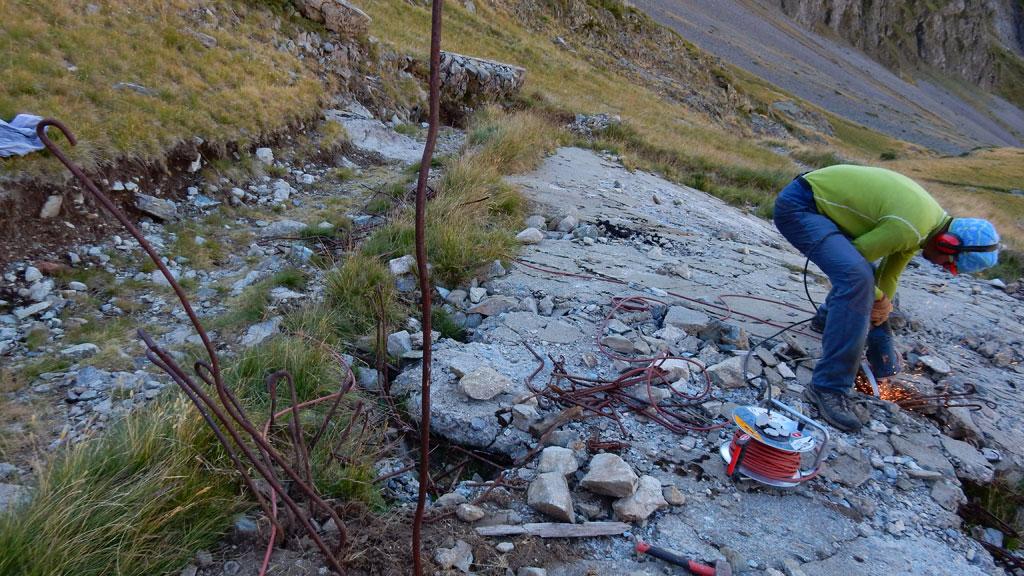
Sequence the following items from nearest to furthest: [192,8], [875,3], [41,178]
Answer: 1. [41,178]
2. [192,8]
3. [875,3]

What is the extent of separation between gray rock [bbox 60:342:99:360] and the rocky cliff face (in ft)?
331

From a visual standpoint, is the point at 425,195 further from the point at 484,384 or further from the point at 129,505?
the point at 484,384

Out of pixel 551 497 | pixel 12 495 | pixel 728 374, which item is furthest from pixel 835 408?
pixel 12 495

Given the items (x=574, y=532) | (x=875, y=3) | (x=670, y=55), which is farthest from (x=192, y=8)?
(x=875, y=3)

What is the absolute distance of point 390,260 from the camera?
4.84 m

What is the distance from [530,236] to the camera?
5887 millimetres

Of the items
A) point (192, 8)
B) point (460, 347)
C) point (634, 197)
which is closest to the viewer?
point (460, 347)

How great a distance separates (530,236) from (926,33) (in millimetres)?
121196

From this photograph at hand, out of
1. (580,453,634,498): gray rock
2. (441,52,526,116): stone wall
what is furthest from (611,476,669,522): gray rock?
(441,52,526,116): stone wall

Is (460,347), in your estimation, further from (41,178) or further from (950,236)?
(41,178)

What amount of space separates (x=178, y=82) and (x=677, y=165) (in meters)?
10.1

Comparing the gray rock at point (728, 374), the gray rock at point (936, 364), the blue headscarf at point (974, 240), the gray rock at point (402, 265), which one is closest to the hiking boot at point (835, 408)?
the gray rock at point (728, 374)

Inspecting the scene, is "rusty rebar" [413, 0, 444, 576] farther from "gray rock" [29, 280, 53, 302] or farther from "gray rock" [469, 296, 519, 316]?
"gray rock" [29, 280, 53, 302]

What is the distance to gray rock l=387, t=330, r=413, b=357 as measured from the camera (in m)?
3.85
